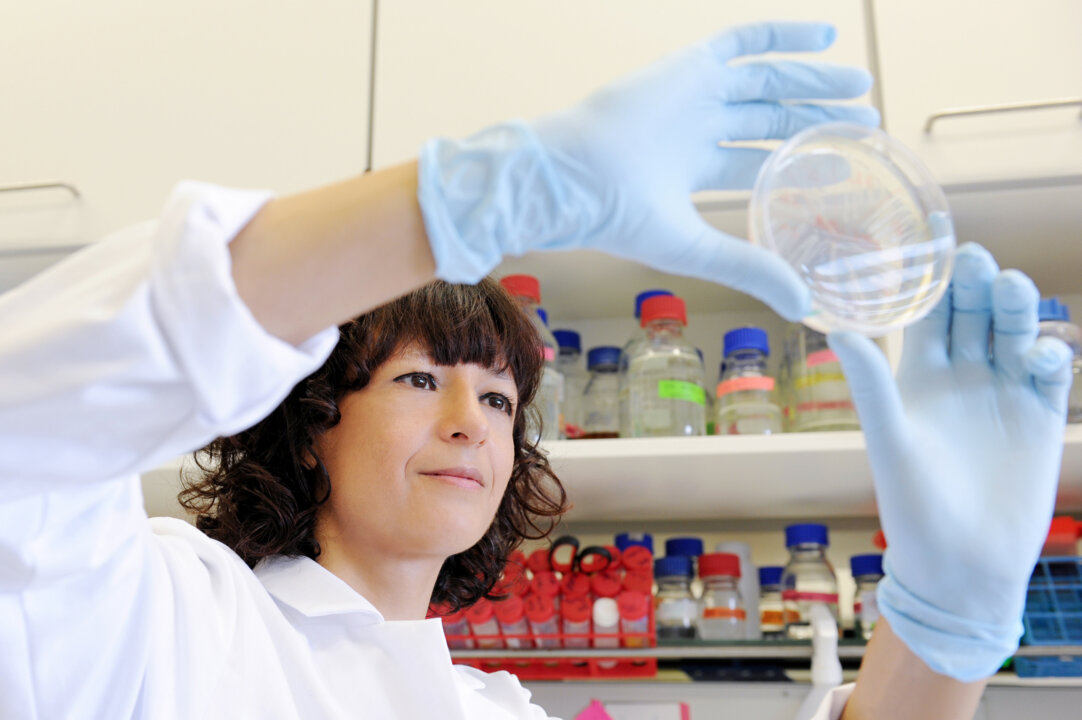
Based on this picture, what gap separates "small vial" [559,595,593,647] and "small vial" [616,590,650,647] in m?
0.04

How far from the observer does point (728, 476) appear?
1272mm

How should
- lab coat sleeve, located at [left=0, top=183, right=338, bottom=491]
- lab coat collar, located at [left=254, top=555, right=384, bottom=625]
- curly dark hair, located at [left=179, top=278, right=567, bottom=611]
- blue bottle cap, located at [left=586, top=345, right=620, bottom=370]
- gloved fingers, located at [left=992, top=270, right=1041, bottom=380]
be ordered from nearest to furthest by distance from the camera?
1. lab coat sleeve, located at [left=0, top=183, right=338, bottom=491]
2. gloved fingers, located at [left=992, top=270, right=1041, bottom=380]
3. lab coat collar, located at [left=254, top=555, right=384, bottom=625]
4. curly dark hair, located at [left=179, top=278, right=567, bottom=611]
5. blue bottle cap, located at [left=586, top=345, right=620, bottom=370]

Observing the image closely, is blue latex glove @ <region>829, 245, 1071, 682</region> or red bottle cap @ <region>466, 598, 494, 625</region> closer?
blue latex glove @ <region>829, 245, 1071, 682</region>

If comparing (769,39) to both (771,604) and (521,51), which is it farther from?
(771,604)

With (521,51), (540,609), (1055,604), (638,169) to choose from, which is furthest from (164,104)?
(1055,604)

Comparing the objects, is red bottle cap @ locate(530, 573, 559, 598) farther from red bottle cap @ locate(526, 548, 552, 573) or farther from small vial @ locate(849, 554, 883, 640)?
small vial @ locate(849, 554, 883, 640)

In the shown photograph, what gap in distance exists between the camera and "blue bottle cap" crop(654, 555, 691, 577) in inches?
50.8

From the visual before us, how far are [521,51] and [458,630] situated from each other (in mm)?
753

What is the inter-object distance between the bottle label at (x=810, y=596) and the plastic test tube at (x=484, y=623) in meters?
0.37

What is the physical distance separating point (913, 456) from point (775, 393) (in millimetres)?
674

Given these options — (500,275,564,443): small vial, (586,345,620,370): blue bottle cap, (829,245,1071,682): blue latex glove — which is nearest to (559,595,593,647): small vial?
(500,275,564,443): small vial

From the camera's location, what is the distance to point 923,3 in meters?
1.26

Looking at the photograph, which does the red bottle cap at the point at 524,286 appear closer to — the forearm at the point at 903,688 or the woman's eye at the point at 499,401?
the woman's eye at the point at 499,401

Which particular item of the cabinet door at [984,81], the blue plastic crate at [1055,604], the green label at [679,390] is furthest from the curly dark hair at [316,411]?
the blue plastic crate at [1055,604]
